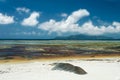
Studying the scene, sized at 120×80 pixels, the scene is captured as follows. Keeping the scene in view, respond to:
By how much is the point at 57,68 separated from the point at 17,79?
378cm

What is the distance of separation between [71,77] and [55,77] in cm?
99

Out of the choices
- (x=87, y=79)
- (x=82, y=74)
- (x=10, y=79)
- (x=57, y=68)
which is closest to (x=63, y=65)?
(x=57, y=68)

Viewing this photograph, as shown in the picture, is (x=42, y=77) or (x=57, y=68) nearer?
(x=42, y=77)

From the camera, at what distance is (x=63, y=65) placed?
17375mm

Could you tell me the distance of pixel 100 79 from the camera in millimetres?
15008

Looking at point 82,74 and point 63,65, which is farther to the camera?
point 63,65

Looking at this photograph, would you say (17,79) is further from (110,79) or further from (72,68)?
(110,79)

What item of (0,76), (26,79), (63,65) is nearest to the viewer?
(26,79)

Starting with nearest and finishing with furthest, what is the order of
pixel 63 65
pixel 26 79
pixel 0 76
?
pixel 26 79
pixel 0 76
pixel 63 65

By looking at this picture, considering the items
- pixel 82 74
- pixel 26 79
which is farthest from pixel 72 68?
pixel 26 79

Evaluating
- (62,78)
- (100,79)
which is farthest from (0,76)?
(100,79)

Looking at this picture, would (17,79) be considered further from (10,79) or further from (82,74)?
(82,74)

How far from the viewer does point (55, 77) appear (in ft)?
49.3

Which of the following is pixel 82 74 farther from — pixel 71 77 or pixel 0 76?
pixel 0 76
